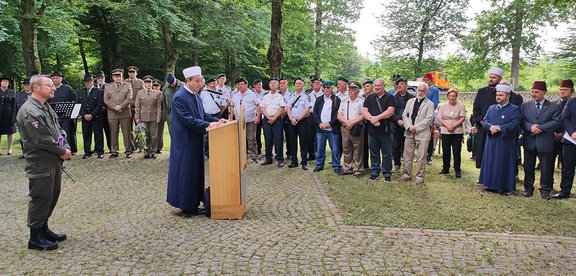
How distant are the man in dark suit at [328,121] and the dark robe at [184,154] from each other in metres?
4.19

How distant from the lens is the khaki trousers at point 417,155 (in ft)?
28.7

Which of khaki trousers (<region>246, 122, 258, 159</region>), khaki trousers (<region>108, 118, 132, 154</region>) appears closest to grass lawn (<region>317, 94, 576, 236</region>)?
khaki trousers (<region>246, 122, 258, 159</region>)

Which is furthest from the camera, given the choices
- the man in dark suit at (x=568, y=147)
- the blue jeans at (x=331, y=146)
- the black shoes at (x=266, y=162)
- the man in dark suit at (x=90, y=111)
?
the man in dark suit at (x=90, y=111)

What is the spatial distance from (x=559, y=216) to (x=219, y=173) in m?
5.25

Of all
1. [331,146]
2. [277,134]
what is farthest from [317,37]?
[331,146]

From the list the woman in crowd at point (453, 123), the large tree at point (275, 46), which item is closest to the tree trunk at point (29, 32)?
the large tree at point (275, 46)

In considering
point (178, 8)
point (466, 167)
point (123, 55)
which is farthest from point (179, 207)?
point (123, 55)

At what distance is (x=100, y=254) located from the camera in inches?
185

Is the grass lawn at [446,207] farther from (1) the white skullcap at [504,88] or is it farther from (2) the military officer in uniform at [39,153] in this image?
(2) the military officer in uniform at [39,153]

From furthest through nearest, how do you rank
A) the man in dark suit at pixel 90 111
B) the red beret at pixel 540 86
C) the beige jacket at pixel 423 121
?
the man in dark suit at pixel 90 111
the beige jacket at pixel 423 121
the red beret at pixel 540 86

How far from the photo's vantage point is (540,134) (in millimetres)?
7785

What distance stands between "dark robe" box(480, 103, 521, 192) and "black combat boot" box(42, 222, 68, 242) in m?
7.21

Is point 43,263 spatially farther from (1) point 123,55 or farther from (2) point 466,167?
(1) point 123,55

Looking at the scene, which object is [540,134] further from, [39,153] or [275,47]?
[275,47]
